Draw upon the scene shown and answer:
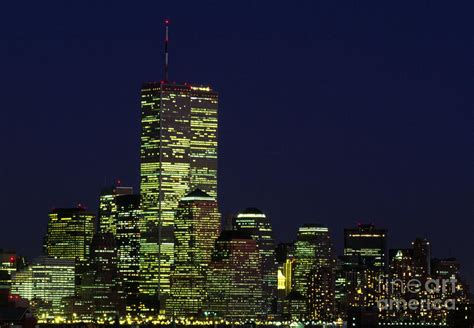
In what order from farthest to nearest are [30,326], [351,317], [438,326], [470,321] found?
1. [438,326]
2. [351,317]
3. [470,321]
4. [30,326]

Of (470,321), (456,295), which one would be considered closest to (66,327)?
(456,295)

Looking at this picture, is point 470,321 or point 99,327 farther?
point 99,327

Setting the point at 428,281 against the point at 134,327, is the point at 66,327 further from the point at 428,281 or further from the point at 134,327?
the point at 428,281

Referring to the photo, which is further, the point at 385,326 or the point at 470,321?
the point at 385,326

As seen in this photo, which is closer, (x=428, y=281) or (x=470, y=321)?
(x=470, y=321)

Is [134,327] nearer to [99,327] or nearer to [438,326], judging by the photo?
[99,327]

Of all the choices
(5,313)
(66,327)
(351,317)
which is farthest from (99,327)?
(5,313)

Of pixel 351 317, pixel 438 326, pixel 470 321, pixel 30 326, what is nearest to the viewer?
pixel 30 326

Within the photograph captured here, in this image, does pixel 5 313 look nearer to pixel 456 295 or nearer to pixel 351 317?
pixel 351 317

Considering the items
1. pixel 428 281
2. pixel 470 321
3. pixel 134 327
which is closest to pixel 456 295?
pixel 428 281
